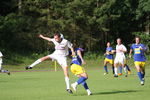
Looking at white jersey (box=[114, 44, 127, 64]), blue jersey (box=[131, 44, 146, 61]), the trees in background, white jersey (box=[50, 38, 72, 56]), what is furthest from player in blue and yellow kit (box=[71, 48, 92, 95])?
the trees in background

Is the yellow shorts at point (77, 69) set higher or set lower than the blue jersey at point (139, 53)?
lower

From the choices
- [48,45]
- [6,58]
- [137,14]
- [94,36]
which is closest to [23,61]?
[6,58]

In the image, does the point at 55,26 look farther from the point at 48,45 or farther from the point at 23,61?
the point at 23,61

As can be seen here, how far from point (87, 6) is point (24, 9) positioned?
7651 millimetres

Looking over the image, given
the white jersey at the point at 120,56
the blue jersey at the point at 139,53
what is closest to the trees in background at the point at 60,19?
the white jersey at the point at 120,56

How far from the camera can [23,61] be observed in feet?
153

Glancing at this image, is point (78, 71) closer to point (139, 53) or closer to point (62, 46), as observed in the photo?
point (62, 46)

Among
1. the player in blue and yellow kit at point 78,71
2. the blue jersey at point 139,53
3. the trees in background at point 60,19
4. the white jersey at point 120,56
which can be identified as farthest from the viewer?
the trees in background at point 60,19

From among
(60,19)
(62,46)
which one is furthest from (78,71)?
(60,19)

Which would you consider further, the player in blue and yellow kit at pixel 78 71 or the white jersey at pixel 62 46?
the white jersey at pixel 62 46

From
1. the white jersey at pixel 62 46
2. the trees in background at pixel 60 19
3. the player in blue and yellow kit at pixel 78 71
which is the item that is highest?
the trees in background at pixel 60 19

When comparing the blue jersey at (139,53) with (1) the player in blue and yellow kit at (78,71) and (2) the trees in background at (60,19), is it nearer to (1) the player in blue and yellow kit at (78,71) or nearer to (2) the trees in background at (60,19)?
(1) the player in blue and yellow kit at (78,71)

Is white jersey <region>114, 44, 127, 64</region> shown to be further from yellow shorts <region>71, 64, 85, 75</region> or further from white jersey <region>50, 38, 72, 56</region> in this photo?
yellow shorts <region>71, 64, 85, 75</region>

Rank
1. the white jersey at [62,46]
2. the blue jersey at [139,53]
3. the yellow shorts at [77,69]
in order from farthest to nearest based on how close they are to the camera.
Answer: the blue jersey at [139,53] → the white jersey at [62,46] → the yellow shorts at [77,69]
